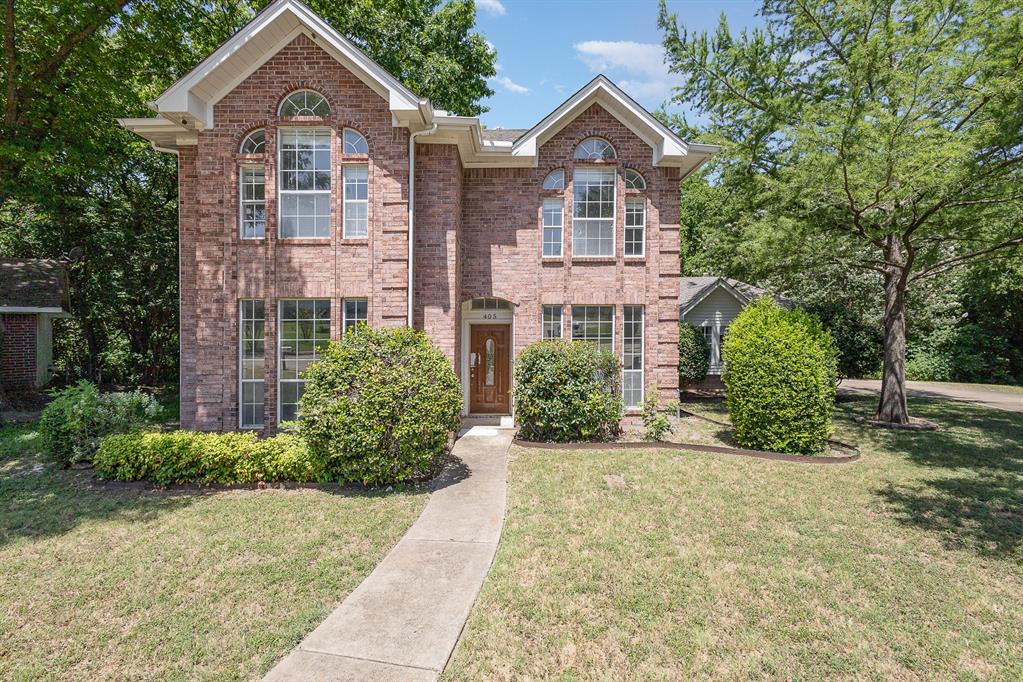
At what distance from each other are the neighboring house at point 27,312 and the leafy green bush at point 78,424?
34.1 ft

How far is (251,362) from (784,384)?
1078cm

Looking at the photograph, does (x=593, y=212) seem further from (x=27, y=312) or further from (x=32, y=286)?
(x=32, y=286)

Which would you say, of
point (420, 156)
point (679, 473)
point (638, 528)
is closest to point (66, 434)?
point (420, 156)

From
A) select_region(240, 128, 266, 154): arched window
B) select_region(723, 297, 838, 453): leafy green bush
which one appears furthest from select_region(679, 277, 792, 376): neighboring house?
select_region(240, 128, 266, 154): arched window

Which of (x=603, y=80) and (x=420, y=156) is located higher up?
(x=603, y=80)

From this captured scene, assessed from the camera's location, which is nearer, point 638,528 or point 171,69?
point 638,528

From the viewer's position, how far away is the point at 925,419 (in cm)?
1372

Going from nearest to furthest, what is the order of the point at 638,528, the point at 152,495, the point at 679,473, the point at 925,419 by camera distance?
the point at 638,528 < the point at 152,495 < the point at 679,473 < the point at 925,419

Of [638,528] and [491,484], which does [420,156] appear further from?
[638,528]

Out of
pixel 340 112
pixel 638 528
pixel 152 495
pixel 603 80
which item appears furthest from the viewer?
pixel 603 80

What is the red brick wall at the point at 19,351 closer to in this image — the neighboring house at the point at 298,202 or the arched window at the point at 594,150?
the neighboring house at the point at 298,202

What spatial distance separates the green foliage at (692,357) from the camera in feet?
61.7

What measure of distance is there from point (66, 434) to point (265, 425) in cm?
305

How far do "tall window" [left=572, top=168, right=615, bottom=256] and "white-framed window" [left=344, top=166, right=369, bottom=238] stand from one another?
4.91 m
